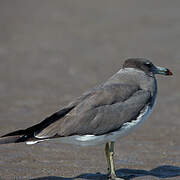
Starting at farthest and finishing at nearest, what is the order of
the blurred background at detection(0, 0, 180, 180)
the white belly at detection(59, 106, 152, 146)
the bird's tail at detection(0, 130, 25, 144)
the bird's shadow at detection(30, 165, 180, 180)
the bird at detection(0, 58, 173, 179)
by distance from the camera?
the blurred background at detection(0, 0, 180, 180) < the bird's shadow at detection(30, 165, 180, 180) < the white belly at detection(59, 106, 152, 146) < the bird at detection(0, 58, 173, 179) < the bird's tail at detection(0, 130, 25, 144)

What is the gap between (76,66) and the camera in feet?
48.7

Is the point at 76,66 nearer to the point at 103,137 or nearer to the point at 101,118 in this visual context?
the point at 101,118

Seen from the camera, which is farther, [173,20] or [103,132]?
[173,20]

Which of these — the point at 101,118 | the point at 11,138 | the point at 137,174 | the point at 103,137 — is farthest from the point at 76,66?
the point at 11,138

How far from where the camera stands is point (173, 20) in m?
17.1

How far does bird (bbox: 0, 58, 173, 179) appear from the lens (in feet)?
24.7

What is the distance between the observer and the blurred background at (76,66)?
29.1 feet

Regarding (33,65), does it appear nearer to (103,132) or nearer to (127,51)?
(127,51)

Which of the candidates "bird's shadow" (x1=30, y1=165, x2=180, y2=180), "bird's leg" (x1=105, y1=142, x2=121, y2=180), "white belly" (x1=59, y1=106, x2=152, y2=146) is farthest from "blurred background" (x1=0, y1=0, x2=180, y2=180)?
"white belly" (x1=59, y1=106, x2=152, y2=146)

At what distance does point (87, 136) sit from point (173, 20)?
33.6ft

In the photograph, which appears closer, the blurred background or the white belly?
the white belly

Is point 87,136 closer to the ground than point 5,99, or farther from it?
closer to the ground

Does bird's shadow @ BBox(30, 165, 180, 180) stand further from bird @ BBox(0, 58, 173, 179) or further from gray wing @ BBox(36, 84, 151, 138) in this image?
gray wing @ BBox(36, 84, 151, 138)

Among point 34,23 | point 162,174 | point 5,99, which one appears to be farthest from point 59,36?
point 162,174
